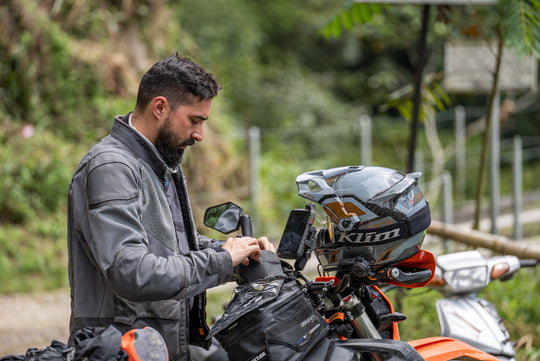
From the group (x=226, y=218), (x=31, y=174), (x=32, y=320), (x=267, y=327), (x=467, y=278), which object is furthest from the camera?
(x=31, y=174)

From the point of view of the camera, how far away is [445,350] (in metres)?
2.68

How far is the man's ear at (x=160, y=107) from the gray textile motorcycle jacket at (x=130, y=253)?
10cm

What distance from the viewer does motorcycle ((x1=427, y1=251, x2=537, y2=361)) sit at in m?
3.23

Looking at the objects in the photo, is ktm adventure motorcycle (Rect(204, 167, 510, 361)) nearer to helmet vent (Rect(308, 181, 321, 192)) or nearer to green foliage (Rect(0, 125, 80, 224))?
helmet vent (Rect(308, 181, 321, 192))

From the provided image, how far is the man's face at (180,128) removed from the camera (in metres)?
2.33

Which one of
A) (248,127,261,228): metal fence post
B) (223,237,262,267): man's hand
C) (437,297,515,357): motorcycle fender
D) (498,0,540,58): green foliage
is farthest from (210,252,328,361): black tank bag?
(248,127,261,228): metal fence post

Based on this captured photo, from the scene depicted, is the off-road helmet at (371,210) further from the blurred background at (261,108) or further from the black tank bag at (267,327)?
the blurred background at (261,108)

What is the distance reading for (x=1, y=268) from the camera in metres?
7.64

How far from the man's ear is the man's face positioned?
19mm

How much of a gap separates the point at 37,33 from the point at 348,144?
8.67m

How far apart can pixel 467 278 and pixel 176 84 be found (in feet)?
6.61

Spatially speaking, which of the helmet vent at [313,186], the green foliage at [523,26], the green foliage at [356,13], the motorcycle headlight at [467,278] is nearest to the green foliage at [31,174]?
the green foliage at [356,13]

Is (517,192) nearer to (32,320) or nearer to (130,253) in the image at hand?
(32,320)

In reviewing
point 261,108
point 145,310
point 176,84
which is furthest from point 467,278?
point 261,108
